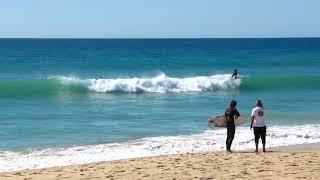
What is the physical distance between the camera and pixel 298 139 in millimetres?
17016

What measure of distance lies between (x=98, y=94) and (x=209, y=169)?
22.6m

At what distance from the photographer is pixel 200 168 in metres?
12.0

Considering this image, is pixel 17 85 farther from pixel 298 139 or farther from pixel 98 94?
pixel 298 139

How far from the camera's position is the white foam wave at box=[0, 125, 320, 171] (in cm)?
1433

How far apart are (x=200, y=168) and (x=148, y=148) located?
13.2 ft

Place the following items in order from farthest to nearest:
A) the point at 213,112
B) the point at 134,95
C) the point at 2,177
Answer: the point at 134,95
the point at 213,112
the point at 2,177

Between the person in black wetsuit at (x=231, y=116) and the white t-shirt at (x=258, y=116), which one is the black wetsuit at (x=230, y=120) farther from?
the white t-shirt at (x=258, y=116)

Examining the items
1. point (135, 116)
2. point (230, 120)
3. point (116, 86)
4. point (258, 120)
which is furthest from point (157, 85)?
point (258, 120)

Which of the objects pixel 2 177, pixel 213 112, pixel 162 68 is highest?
pixel 162 68

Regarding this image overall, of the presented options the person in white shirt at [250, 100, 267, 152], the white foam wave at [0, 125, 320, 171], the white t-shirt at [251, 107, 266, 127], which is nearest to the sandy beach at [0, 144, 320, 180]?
the person in white shirt at [250, 100, 267, 152]

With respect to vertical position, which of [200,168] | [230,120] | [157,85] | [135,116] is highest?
[157,85]

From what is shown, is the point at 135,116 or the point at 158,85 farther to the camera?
the point at 158,85

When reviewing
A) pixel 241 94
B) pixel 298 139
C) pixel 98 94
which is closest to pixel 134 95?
pixel 98 94

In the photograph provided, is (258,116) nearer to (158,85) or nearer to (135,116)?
(135,116)
